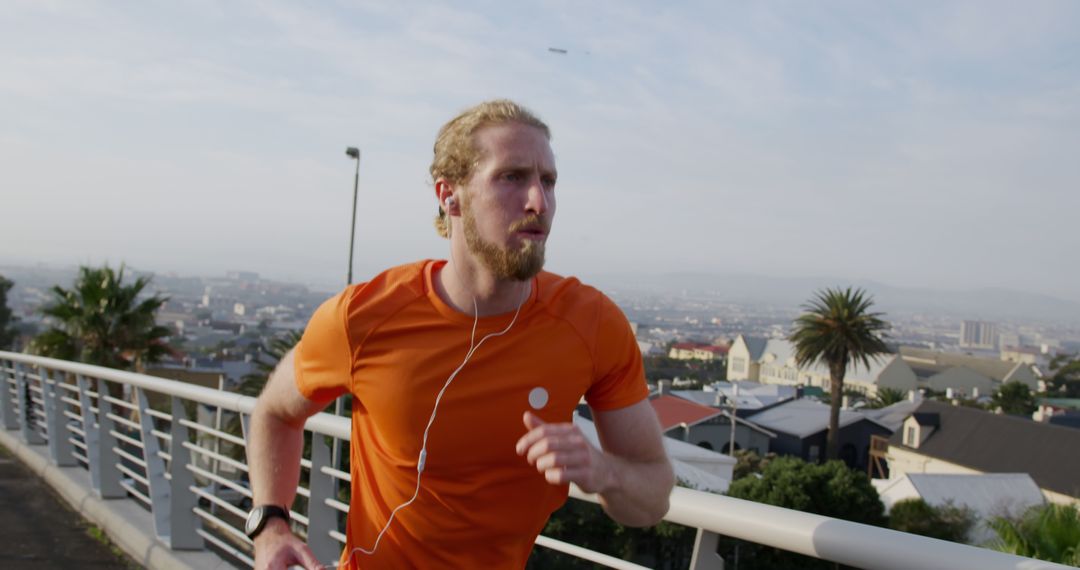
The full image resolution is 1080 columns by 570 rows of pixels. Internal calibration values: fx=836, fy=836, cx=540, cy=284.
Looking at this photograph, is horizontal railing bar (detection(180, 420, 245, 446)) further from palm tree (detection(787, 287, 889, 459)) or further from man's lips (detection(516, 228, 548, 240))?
palm tree (detection(787, 287, 889, 459))

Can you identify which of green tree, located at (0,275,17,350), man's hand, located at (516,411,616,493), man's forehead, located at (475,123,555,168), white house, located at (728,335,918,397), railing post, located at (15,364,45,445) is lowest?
white house, located at (728,335,918,397)

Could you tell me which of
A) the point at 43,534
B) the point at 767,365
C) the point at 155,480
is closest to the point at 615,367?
the point at 155,480

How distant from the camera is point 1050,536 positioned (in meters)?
8.80

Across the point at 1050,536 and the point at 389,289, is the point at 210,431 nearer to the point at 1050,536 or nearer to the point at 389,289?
the point at 389,289

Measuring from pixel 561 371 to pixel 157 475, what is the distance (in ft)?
13.9

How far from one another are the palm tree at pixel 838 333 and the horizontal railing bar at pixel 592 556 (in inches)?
2425

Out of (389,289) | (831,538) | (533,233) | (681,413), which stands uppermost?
(533,233)

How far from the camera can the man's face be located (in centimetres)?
175

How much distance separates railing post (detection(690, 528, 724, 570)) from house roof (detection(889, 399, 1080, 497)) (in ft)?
194

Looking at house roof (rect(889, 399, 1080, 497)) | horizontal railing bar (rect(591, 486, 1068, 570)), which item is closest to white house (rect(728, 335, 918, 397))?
house roof (rect(889, 399, 1080, 497))

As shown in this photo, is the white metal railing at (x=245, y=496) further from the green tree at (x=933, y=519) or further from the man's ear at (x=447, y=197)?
the green tree at (x=933, y=519)

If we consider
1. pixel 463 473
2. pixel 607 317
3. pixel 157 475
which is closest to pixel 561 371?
pixel 607 317

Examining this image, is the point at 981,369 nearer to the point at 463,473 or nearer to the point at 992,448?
the point at 992,448

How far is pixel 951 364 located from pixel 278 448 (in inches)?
6069
